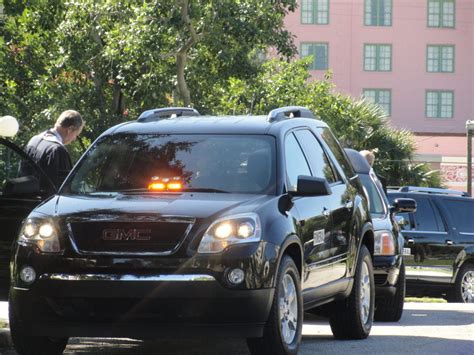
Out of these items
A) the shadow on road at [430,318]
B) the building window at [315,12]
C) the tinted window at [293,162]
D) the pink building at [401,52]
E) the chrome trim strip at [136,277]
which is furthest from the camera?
the pink building at [401,52]

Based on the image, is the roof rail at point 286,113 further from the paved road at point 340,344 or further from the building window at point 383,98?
the building window at point 383,98

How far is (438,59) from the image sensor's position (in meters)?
70.6

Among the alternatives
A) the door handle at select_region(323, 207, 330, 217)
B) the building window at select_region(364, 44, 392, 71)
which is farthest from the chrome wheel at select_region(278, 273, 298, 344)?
the building window at select_region(364, 44, 392, 71)

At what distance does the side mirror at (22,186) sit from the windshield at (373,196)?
4959 millimetres

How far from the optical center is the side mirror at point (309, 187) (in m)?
8.58

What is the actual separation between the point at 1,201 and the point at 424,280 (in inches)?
415

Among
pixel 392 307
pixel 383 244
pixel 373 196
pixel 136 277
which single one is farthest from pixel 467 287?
pixel 136 277

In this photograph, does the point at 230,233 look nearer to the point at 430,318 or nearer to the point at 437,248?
the point at 430,318

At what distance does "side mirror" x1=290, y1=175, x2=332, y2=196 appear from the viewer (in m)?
8.58

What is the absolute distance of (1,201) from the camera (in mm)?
9453

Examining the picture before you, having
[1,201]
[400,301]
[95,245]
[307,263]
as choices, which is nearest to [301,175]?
[307,263]

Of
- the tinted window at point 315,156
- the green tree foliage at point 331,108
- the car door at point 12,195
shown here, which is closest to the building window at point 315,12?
the green tree foliage at point 331,108

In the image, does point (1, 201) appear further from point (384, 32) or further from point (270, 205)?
point (384, 32)

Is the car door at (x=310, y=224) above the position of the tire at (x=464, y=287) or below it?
above
